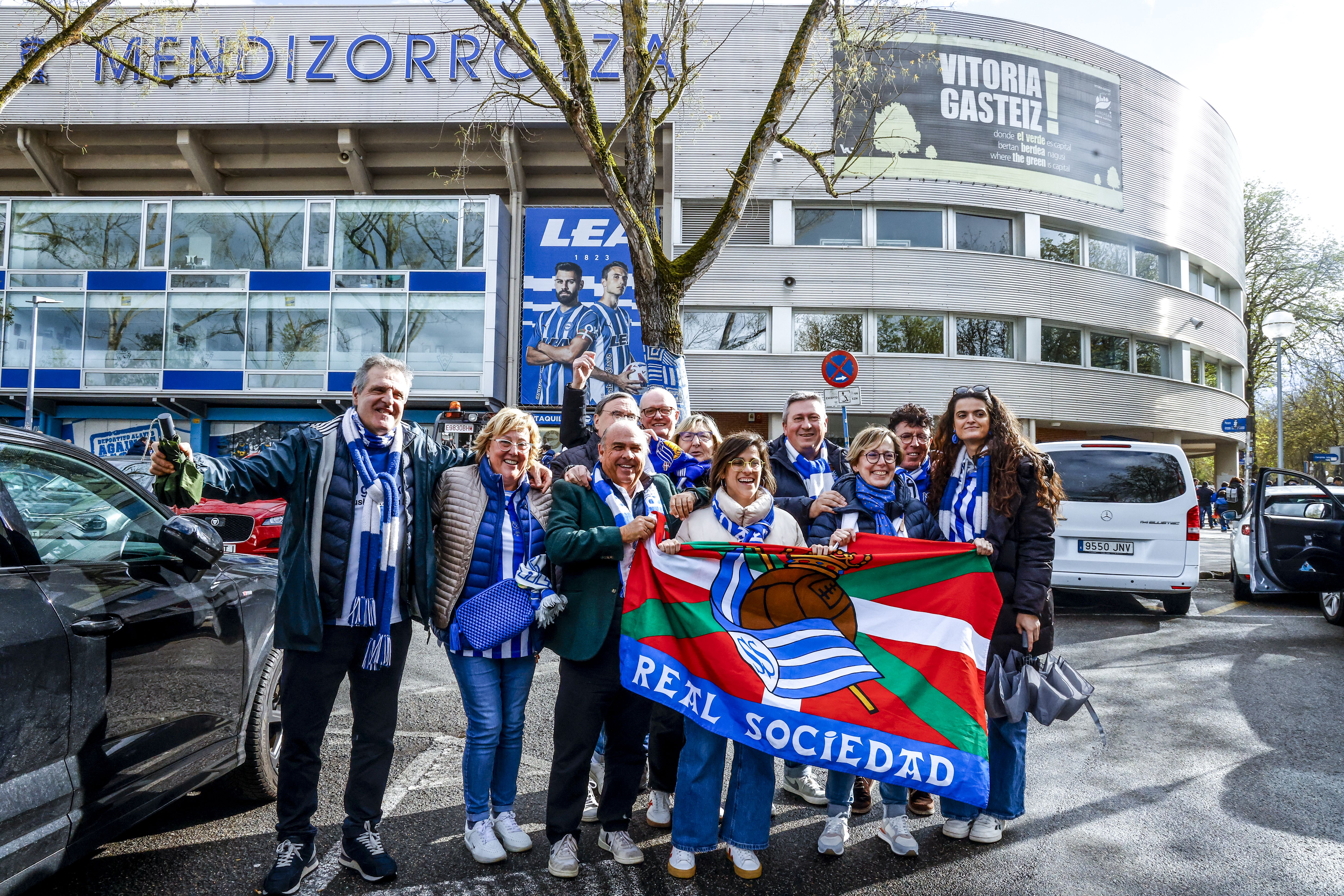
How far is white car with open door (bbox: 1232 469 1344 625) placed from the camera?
841cm

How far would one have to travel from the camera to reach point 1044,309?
25281 mm

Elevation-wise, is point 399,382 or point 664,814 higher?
point 399,382

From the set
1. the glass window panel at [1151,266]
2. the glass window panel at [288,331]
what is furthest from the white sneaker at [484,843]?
the glass window panel at [1151,266]

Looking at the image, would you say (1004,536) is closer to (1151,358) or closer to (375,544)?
(375,544)

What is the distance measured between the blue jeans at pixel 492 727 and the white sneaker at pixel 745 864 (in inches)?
38.5

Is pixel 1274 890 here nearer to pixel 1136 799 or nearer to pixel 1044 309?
pixel 1136 799

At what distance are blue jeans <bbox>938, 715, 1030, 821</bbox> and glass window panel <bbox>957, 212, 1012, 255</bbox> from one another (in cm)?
2340

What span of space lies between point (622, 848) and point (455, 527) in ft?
4.93

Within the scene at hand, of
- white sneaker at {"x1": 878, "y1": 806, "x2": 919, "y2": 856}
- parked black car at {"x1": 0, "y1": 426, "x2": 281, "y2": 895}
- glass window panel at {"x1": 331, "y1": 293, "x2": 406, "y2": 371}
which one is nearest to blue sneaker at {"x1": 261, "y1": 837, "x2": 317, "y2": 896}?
parked black car at {"x1": 0, "y1": 426, "x2": 281, "y2": 895}

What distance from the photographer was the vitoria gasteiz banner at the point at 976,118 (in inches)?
955

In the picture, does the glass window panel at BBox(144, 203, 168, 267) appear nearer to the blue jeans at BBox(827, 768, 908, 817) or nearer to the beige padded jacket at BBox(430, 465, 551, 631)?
the beige padded jacket at BBox(430, 465, 551, 631)

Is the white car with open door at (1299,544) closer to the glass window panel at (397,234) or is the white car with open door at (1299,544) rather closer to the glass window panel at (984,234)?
the glass window panel at (984,234)

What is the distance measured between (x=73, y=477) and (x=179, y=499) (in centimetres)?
56

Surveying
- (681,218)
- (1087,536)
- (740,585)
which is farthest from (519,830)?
(681,218)
